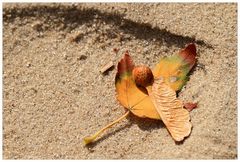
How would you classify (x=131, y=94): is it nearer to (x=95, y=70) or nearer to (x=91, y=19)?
(x=95, y=70)

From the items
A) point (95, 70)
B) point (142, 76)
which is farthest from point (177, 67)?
point (95, 70)

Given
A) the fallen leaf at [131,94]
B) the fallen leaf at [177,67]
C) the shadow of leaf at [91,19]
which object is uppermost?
the shadow of leaf at [91,19]

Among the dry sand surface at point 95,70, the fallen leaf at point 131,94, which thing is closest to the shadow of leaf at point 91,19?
the dry sand surface at point 95,70

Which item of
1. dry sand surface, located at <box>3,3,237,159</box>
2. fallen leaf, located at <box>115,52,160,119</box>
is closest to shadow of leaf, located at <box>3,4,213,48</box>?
dry sand surface, located at <box>3,3,237,159</box>

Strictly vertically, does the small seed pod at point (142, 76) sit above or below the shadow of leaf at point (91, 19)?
below

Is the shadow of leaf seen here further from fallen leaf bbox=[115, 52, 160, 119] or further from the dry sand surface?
fallen leaf bbox=[115, 52, 160, 119]

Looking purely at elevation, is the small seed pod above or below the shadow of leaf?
below

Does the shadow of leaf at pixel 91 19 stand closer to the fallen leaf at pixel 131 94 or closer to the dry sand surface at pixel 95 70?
the dry sand surface at pixel 95 70
